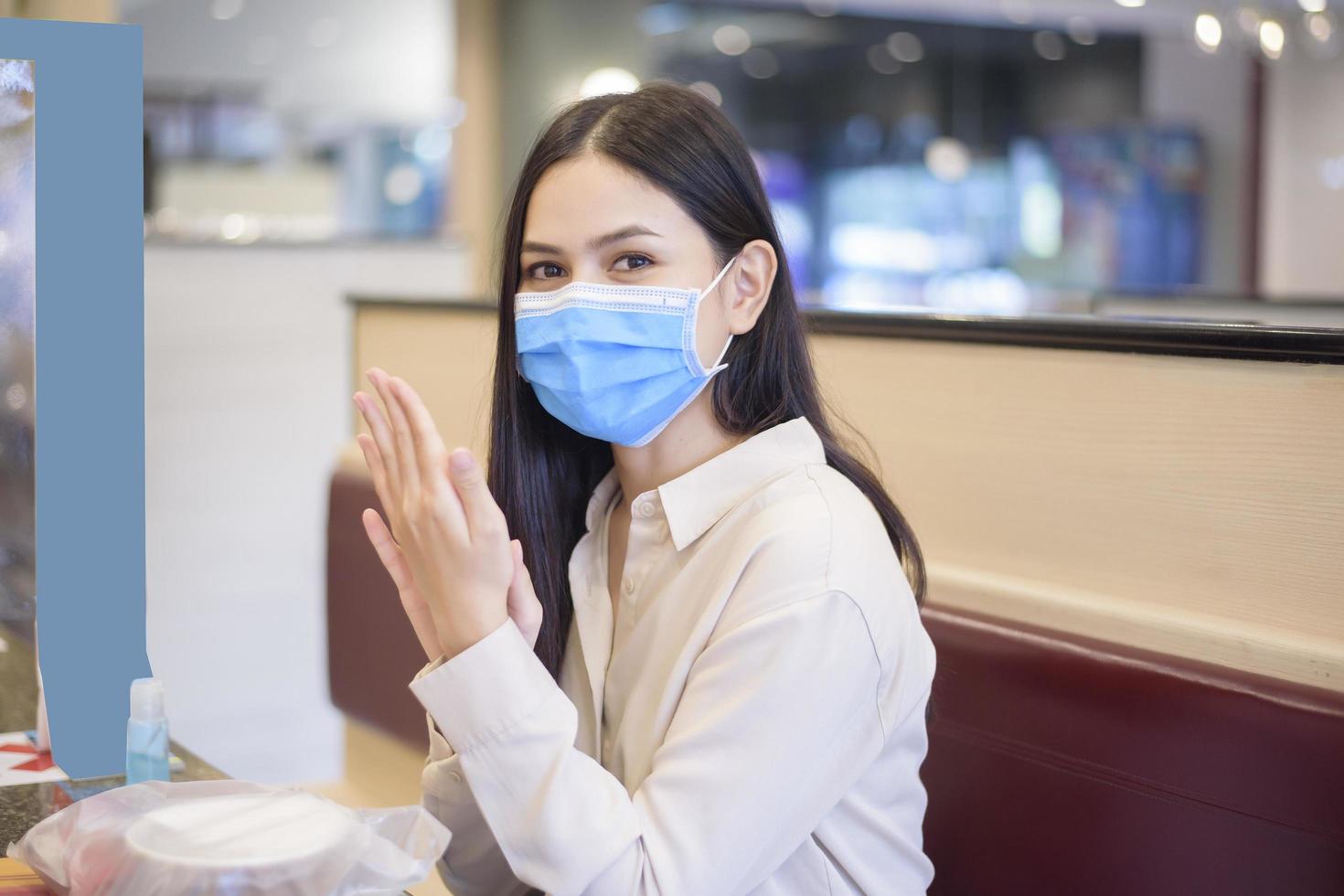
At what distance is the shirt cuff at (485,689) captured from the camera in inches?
47.0

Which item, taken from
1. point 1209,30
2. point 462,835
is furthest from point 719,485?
point 1209,30

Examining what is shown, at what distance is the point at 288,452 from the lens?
4.55 m

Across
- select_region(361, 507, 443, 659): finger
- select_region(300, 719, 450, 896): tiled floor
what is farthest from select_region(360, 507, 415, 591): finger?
select_region(300, 719, 450, 896): tiled floor

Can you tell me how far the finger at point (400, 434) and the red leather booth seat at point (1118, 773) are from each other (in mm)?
788

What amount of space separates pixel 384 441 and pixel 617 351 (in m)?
0.29

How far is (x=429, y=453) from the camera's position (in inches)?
46.8

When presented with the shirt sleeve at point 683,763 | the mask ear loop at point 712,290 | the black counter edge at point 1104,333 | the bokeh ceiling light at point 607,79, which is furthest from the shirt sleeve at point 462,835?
the bokeh ceiling light at point 607,79

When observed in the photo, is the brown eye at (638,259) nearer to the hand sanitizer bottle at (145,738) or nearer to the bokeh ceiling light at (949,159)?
the hand sanitizer bottle at (145,738)

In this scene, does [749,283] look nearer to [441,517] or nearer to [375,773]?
[441,517]

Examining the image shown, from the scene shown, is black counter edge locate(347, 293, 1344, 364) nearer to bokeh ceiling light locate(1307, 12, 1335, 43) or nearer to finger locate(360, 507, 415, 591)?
finger locate(360, 507, 415, 591)

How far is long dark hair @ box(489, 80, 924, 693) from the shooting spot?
1409 millimetres

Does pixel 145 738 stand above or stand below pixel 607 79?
below

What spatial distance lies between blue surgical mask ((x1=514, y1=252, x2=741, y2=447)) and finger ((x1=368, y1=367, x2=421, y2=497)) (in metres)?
0.26

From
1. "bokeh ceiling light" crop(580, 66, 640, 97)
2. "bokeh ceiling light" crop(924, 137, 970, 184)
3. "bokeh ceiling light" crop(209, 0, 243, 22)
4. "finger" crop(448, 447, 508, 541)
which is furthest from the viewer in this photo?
"bokeh ceiling light" crop(924, 137, 970, 184)
